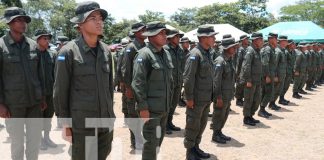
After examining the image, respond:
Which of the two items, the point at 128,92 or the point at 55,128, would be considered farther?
the point at 55,128

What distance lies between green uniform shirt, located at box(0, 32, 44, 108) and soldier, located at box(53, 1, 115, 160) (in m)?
1.25

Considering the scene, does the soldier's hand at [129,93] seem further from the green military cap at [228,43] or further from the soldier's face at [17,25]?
the soldier's face at [17,25]

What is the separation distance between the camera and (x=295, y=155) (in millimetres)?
6332

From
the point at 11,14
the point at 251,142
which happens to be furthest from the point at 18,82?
the point at 251,142

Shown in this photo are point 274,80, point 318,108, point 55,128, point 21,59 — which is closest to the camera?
point 21,59

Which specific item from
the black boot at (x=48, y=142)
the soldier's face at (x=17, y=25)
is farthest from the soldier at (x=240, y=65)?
the soldier's face at (x=17, y=25)

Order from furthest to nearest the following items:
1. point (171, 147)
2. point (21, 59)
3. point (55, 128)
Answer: point (55, 128), point (171, 147), point (21, 59)

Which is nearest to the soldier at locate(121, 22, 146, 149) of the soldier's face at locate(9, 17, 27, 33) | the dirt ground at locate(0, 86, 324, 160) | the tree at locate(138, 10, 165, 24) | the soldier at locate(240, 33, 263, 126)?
the dirt ground at locate(0, 86, 324, 160)

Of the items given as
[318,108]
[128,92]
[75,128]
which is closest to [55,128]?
[128,92]

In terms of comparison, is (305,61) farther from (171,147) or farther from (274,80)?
(171,147)

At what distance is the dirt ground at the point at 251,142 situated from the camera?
20.2ft

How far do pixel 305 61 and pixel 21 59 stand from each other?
38.5 feet

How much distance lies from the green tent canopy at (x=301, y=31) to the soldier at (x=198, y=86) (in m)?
18.7

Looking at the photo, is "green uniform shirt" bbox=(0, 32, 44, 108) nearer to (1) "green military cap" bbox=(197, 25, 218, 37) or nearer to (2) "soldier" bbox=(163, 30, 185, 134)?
(1) "green military cap" bbox=(197, 25, 218, 37)
